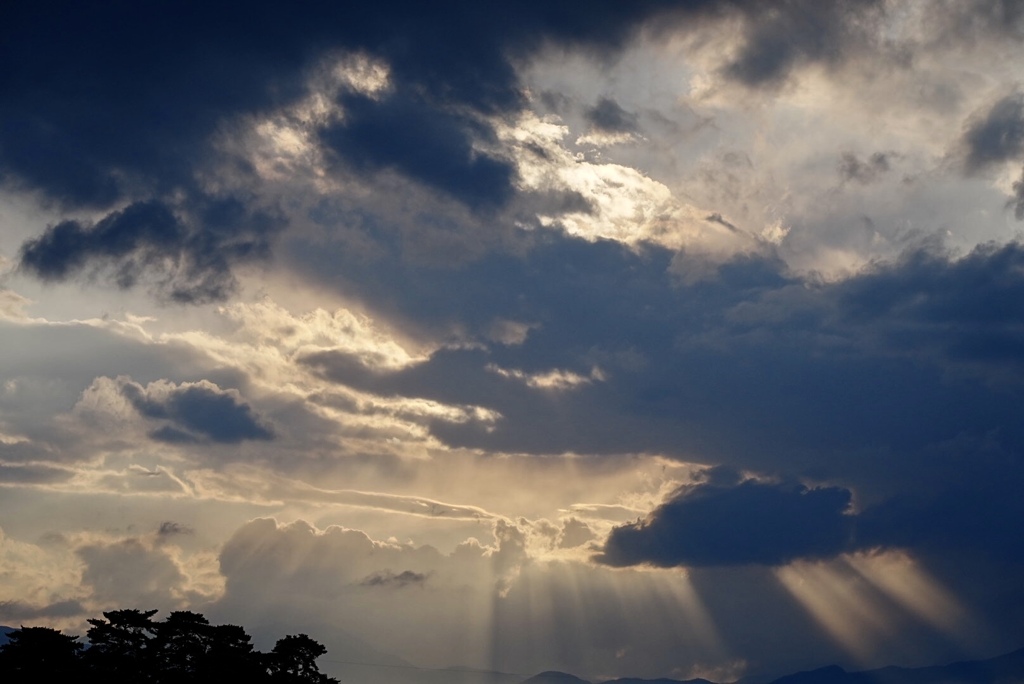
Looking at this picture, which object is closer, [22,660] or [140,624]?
[22,660]

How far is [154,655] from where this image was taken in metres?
117

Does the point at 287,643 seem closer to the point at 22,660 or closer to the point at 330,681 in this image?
the point at 330,681

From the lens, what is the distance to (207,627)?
12244cm

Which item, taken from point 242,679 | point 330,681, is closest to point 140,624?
point 242,679

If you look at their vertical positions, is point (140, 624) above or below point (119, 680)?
above

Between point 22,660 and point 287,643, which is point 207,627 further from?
point 22,660

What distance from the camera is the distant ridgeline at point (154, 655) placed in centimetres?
10625

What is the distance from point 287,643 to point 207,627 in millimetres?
11454

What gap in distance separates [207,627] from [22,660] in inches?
937

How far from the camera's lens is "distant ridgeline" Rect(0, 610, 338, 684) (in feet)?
349

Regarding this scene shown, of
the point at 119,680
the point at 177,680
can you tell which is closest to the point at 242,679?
the point at 177,680

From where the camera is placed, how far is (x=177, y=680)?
374 ft

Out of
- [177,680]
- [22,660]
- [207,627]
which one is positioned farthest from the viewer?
[207,627]

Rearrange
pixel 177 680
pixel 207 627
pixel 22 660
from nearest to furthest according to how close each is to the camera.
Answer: pixel 22 660 < pixel 177 680 < pixel 207 627
